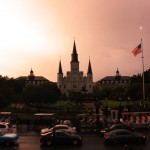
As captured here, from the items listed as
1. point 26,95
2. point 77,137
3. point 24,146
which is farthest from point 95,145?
point 26,95

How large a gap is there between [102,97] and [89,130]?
98607 mm

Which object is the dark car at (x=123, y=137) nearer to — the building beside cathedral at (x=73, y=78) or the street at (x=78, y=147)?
the street at (x=78, y=147)

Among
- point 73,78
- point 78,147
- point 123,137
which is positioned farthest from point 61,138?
point 73,78

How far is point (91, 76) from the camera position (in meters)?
192

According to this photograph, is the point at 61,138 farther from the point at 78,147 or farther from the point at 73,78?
the point at 73,78

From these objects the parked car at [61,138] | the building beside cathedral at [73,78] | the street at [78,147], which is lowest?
the street at [78,147]

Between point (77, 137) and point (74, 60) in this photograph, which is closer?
point (77, 137)

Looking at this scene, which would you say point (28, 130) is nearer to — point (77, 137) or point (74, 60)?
point (77, 137)

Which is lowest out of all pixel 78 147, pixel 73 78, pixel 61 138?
pixel 78 147

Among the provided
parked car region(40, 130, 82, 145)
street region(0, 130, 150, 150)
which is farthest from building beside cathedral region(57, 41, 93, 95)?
parked car region(40, 130, 82, 145)

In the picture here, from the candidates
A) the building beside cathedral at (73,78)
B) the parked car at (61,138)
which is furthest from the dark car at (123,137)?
the building beside cathedral at (73,78)

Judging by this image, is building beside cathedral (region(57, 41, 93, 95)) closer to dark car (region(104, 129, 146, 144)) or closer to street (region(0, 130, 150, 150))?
street (region(0, 130, 150, 150))

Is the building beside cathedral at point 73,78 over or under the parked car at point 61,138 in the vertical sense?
over

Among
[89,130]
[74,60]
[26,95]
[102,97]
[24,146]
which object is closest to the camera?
[24,146]
